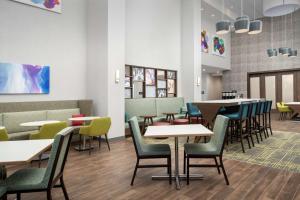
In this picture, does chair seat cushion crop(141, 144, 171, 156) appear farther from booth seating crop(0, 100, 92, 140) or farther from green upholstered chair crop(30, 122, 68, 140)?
booth seating crop(0, 100, 92, 140)

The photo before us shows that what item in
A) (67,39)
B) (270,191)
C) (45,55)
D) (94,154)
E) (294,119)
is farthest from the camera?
(294,119)

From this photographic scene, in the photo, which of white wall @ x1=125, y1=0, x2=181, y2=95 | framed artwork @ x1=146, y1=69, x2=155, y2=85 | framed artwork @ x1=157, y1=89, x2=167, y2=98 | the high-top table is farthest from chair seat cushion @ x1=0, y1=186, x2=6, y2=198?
framed artwork @ x1=157, y1=89, x2=167, y2=98

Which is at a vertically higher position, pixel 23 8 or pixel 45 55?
pixel 23 8

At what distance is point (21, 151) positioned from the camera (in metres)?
1.99

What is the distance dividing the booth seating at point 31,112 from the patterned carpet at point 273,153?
87.9 inches

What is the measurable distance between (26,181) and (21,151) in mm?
276

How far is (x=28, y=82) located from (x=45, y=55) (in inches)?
32.0

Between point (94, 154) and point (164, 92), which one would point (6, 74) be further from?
point (164, 92)

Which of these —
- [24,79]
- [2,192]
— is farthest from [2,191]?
[24,79]

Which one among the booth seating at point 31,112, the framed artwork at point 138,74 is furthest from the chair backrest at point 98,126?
the framed artwork at point 138,74

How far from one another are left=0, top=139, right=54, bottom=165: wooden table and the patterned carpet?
3.45 meters

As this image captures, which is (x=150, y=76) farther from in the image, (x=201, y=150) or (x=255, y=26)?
(x=201, y=150)

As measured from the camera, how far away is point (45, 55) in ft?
18.5

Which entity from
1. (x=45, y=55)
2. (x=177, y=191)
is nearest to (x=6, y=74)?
(x=45, y=55)
